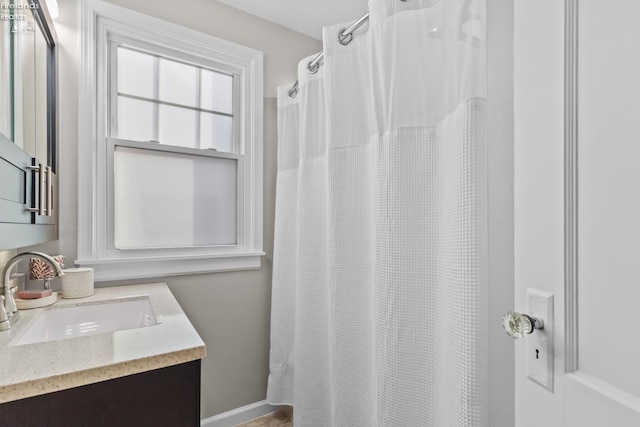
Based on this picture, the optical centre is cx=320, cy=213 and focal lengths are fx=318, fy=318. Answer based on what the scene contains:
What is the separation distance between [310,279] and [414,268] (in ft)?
2.10

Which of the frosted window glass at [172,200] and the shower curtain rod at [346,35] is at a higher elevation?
the shower curtain rod at [346,35]

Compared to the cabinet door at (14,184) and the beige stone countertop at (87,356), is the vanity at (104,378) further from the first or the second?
the cabinet door at (14,184)

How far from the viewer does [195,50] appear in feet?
5.59

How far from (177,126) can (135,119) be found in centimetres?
20

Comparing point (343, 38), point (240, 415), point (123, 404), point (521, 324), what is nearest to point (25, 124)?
point (123, 404)

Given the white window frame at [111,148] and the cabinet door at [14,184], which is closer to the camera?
the cabinet door at [14,184]

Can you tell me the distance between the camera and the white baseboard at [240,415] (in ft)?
5.63

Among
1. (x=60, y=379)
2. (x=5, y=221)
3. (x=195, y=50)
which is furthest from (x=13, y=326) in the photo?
(x=195, y=50)

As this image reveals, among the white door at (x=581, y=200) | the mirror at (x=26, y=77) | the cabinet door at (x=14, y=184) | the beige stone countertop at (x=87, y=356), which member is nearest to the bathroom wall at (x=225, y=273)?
the mirror at (x=26, y=77)

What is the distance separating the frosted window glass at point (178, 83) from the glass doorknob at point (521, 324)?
1786 millimetres

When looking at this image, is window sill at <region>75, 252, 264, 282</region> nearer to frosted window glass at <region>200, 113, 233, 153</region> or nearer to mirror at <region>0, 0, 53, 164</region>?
mirror at <region>0, 0, 53, 164</region>

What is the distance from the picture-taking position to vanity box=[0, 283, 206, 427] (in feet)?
2.10

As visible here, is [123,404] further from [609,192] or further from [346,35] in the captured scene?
[346,35]

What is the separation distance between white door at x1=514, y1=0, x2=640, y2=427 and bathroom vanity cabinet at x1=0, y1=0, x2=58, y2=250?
114 centimetres
